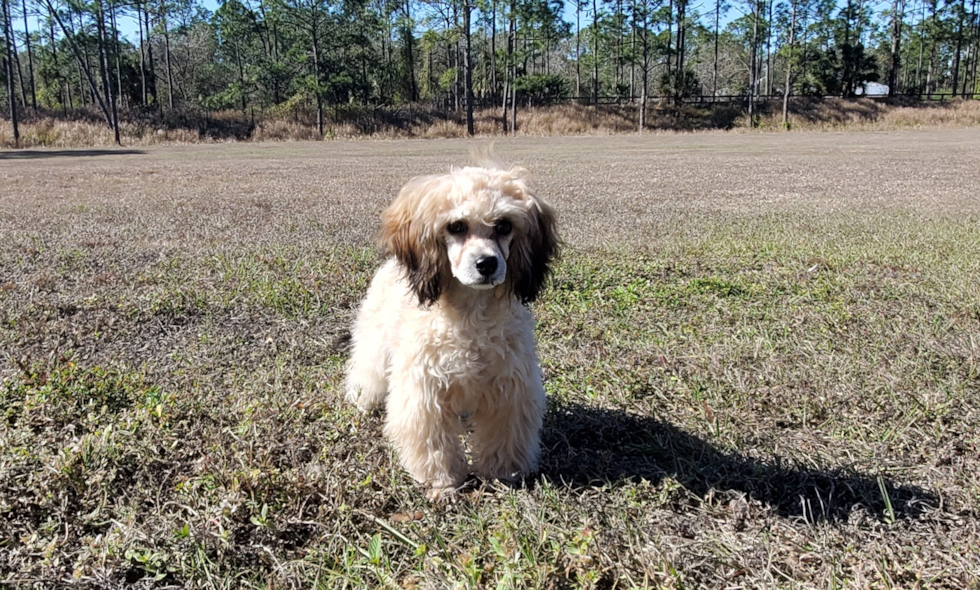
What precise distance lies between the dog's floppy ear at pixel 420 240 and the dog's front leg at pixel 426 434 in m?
0.39

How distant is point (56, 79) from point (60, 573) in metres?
72.0

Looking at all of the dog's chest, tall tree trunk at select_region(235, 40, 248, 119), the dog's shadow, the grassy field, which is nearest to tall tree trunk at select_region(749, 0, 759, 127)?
tall tree trunk at select_region(235, 40, 248, 119)

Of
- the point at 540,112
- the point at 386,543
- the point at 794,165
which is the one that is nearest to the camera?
the point at 386,543

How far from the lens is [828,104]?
50.0m

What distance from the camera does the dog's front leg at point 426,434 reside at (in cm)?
292

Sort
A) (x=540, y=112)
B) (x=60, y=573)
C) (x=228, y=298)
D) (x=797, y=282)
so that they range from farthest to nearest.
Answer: (x=540, y=112) → (x=797, y=282) → (x=228, y=298) → (x=60, y=573)

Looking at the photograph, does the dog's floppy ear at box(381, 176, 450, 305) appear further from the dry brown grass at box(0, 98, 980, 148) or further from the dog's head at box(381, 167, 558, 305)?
the dry brown grass at box(0, 98, 980, 148)

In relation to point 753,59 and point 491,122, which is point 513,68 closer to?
point 491,122

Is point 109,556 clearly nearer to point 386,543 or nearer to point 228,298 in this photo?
point 386,543

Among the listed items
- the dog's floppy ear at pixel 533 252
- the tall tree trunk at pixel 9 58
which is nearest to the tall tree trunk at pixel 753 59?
the tall tree trunk at pixel 9 58

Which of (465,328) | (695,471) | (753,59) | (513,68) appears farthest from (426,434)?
(753,59)

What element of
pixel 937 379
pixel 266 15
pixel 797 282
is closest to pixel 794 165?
pixel 797 282

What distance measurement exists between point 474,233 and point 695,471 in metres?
1.41

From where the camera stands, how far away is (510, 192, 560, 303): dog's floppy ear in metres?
2.87
